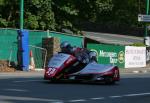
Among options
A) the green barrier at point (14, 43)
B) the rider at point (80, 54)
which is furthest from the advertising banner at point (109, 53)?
the rider at point (80, 54)

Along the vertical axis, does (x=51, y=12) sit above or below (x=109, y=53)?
above

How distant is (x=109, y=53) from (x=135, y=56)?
2726 mm

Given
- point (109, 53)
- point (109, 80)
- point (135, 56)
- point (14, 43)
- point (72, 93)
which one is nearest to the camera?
point (72, 93)

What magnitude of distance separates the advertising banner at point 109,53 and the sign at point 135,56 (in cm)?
48

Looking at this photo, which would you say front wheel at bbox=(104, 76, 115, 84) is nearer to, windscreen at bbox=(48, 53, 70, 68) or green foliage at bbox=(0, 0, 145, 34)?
windscreen at bbox=(48, 53, 70, 68)

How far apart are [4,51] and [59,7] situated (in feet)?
31.2

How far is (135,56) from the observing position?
38.6 meters

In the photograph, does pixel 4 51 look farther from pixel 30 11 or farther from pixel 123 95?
pixel 123 95

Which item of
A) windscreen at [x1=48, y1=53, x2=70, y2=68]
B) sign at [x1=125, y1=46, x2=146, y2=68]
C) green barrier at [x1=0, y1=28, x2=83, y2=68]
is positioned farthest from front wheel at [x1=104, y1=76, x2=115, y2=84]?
sign at [x1=125, y1=46, x2=146, y2=68]

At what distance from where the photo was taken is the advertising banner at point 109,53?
35.9m

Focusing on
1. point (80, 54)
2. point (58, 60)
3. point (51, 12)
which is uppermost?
point (51, 12)

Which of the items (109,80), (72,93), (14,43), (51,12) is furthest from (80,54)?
(51,12)

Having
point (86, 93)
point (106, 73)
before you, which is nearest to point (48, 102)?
point (86, 93)

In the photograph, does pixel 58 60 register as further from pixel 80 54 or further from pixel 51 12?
pixel 51 12
